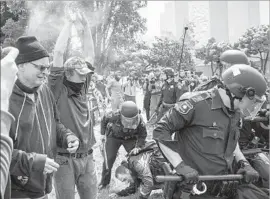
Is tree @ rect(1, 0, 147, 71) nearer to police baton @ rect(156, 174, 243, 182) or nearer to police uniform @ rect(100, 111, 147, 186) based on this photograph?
police uniform @ rect(100, 111, 147, 186)

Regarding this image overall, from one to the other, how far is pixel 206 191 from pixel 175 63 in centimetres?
3257

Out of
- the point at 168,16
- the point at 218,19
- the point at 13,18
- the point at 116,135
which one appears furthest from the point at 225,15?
the point at 116,135

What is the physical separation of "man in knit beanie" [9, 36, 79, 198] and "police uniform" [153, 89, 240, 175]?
0.93m

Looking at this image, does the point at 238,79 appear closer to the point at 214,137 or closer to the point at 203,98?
the point at 203,98

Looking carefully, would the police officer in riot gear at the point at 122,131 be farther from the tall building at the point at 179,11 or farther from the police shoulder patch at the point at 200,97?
the tall building at the point at 179,11

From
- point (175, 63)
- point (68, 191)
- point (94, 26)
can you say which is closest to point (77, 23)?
point (68, 191)

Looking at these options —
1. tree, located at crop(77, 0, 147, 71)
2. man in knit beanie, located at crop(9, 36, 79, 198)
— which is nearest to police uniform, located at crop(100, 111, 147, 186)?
man in knit beanie, located at crop(9, 36, 79, 198)

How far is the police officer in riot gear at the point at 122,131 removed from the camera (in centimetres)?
580

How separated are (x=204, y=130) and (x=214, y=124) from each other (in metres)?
0.10

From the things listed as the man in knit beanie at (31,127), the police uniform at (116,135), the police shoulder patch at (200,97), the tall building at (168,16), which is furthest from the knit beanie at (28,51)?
the tall building at (168,16)

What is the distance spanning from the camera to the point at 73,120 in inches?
142

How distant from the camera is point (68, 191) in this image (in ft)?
11.6

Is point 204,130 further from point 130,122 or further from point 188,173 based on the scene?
point 130,122

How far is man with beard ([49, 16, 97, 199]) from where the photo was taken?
3564 mm
